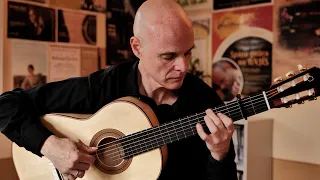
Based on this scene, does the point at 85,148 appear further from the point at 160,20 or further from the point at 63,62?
the point at 63,62

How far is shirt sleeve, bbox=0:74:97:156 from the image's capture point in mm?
1257

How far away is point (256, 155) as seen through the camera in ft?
5.88

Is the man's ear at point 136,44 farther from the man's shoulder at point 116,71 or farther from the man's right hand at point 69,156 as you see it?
the man's right hand at point 69,156

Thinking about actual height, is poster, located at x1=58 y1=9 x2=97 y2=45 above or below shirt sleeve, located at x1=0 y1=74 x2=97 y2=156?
above

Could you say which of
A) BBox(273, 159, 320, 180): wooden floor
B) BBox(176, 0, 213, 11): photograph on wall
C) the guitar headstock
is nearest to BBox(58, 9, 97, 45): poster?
BBox(176, 0, 213, 11): photograph on wall

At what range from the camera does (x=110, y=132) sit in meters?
1.19

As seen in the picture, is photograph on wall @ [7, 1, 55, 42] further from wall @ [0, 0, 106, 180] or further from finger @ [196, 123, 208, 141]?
finger @ [196, 123, 208, 141]

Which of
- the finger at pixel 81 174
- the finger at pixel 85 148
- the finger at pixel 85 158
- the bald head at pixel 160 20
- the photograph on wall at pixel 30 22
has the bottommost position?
the finger at pixel 81 174

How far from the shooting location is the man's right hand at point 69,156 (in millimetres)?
1158

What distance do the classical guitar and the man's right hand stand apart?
0.13ft

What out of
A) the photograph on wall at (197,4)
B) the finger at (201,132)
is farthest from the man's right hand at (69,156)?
the photograph on wall at (197,4)

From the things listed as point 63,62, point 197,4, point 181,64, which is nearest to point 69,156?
point 181,64

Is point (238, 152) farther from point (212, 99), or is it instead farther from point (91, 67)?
point (91, 67)

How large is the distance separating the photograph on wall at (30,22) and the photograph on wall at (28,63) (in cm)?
4
